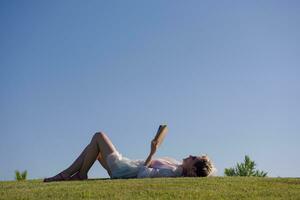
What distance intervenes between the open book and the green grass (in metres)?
1.01

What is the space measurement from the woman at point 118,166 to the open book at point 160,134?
638 millimetres

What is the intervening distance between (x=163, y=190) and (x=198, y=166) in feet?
6.84

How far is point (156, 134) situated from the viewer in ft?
40.8

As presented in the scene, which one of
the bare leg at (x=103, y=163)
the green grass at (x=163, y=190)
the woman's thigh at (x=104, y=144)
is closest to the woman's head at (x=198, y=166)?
the green grass at (x=163, y=190)

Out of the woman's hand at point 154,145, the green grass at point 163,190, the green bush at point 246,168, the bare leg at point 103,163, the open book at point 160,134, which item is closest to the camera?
the green grass at point 163,190

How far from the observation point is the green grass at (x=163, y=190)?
10445 mm

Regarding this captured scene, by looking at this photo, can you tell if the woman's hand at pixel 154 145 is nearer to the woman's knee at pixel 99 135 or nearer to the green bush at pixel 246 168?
the woman's knee at pixel 99 135

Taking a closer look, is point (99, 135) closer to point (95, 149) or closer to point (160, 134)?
point (95, 149)

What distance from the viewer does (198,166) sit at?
12594mm

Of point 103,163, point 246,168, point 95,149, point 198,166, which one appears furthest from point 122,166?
point 246,168

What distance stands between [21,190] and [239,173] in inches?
577

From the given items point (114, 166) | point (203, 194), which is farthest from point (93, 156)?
point (203, 194)

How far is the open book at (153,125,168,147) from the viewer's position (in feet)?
40.3

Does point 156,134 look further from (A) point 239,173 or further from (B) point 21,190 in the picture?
(A) point 239,173
